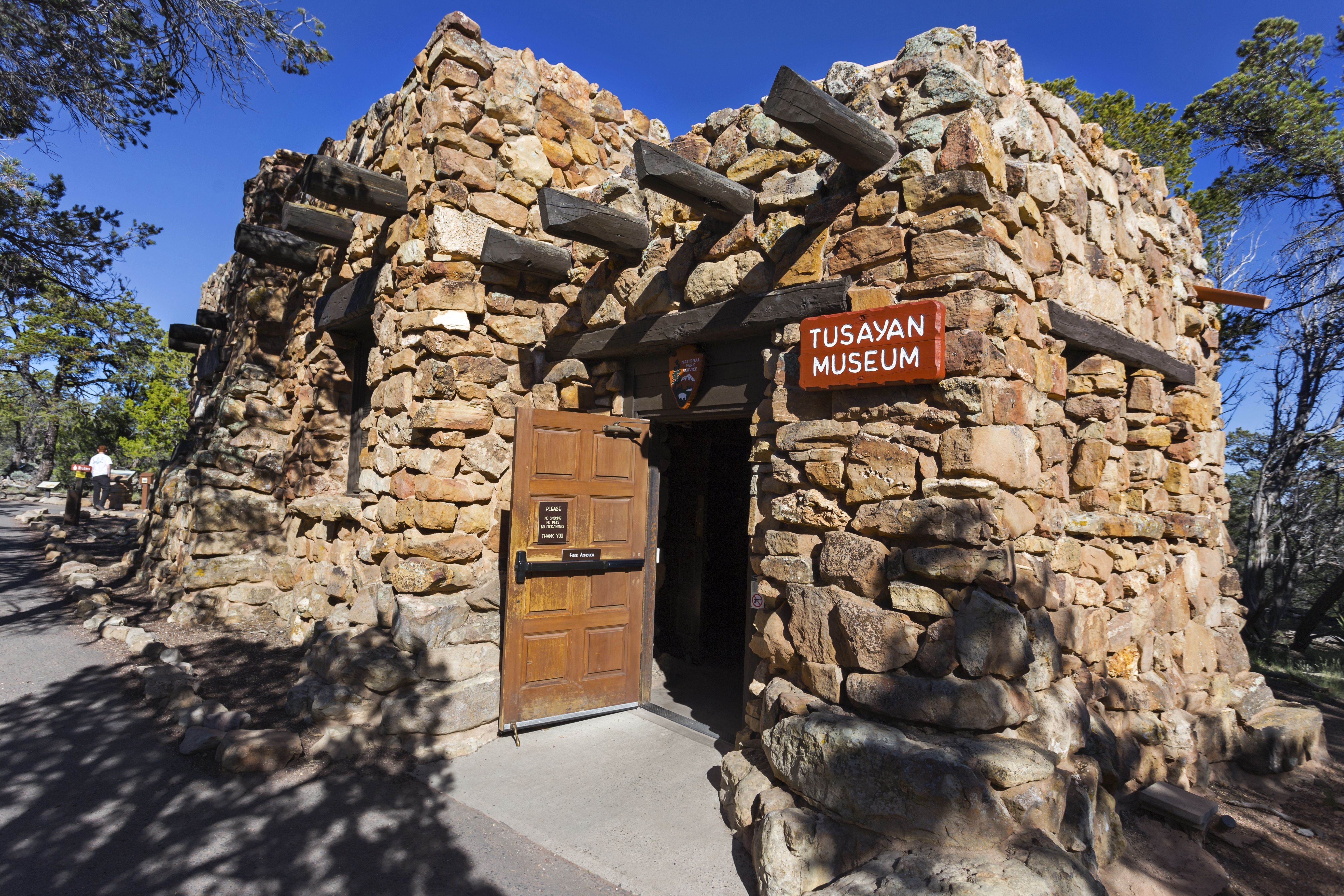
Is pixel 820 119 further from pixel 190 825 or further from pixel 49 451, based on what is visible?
pixel 49 451

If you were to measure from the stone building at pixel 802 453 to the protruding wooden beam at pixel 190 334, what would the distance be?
407cm

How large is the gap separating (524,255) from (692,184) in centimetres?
141

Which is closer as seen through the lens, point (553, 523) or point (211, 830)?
point (211, 830)

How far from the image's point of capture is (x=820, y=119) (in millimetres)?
3080

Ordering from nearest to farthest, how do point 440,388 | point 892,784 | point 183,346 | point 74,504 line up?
point 892,784 < point 440,388 < point 183,346 < point 74,504

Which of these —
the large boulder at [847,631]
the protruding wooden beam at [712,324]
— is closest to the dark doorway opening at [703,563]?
the protruding wooden beam at [712,324]

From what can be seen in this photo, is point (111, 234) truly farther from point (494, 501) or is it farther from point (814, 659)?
point (814, 659)

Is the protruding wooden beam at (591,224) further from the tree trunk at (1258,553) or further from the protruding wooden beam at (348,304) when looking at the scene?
the tree trunk at (1258,553)

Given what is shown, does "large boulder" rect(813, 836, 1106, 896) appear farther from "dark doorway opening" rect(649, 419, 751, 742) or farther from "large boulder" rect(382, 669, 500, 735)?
"dark doorway opening" rect(649, 419, 751, 742)

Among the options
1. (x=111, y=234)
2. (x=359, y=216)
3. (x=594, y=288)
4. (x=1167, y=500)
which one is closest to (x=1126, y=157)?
(x=1167, y=500)

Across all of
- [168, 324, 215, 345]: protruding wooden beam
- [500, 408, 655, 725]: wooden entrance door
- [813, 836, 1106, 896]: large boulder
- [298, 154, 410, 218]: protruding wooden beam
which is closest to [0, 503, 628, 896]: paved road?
[500, 408, 655, 725]: wooden entrance door

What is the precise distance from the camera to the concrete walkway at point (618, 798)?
3035 millimetres

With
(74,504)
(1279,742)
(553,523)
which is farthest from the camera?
(74,504)

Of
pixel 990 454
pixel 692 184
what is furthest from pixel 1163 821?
pixel 692 184
